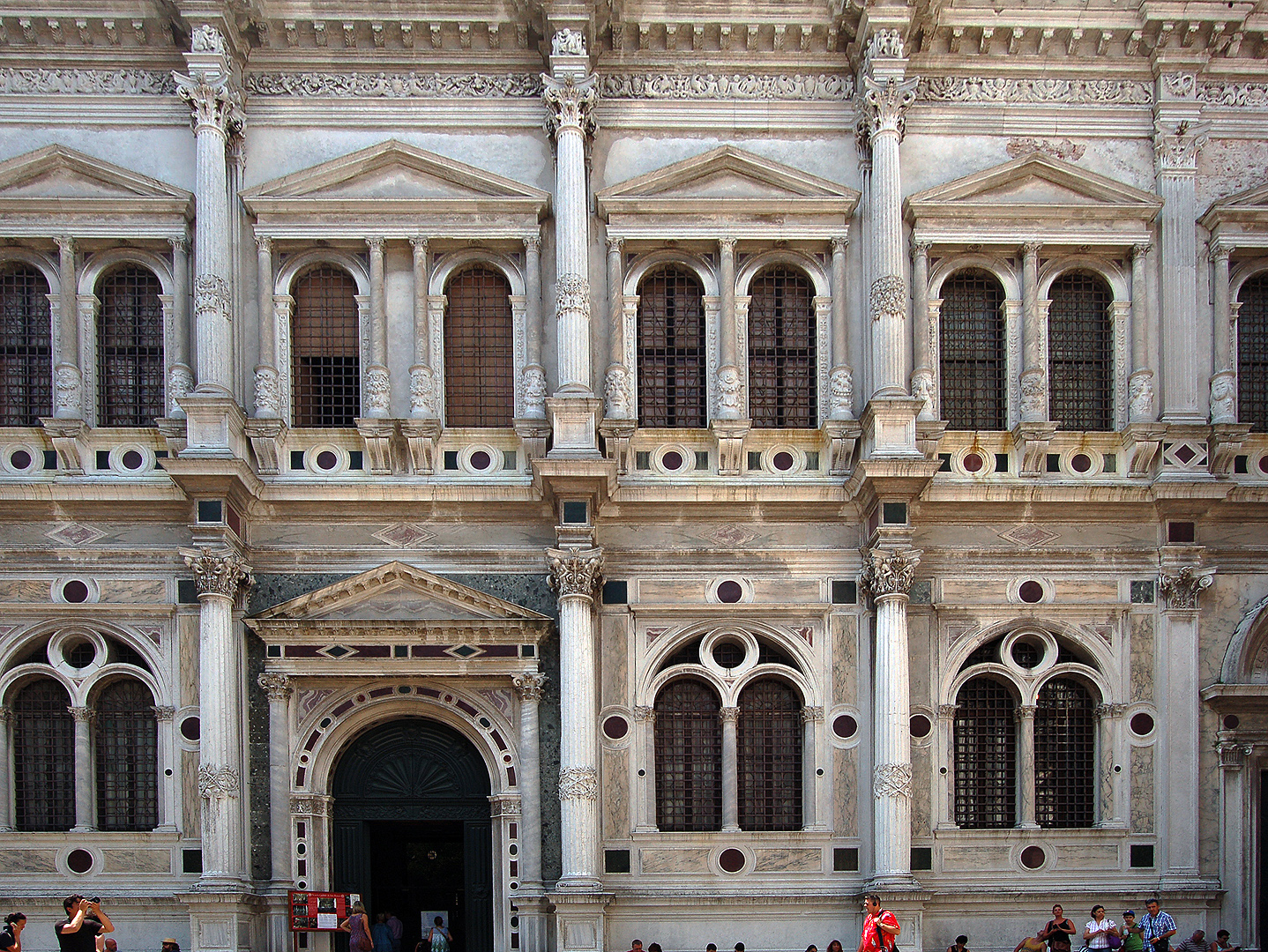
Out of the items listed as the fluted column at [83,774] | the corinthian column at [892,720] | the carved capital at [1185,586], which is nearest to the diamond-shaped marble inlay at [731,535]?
the corinthian column at [892,720]

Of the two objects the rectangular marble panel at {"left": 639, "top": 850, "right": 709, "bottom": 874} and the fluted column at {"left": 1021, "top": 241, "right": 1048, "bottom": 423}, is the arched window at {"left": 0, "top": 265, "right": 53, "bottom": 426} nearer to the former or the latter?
the rectangular marble panel at {"left": 639, "top": 850, "right": 709, "bottom": 874}

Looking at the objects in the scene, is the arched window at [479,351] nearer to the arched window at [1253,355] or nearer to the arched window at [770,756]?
the arched window at [770,756]

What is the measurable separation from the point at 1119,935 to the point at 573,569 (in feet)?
29.3

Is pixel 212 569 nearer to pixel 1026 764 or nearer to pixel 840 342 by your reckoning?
pixel 840 342

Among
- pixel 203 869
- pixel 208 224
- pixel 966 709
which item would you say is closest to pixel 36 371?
pixel 208 224

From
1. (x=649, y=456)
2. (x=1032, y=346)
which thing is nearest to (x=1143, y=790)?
(x=1032, y=346)

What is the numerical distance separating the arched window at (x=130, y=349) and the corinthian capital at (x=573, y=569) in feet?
21.1

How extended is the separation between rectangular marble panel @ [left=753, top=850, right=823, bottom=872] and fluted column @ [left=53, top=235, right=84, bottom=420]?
460 inches

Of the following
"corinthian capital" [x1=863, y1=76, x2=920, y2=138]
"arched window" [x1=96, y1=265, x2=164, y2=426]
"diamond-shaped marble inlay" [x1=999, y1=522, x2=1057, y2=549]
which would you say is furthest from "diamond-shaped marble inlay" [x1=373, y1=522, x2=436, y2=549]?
"corinthian capital" [x1=863, y1=76, x2=920, y2=138]

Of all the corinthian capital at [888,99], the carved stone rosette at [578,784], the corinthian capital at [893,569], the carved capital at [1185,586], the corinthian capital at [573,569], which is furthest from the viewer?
the corinthian capital at [888,99]

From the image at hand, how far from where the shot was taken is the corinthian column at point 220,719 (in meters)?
21.4

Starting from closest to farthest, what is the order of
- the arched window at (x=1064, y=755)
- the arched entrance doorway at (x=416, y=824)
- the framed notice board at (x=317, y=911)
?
the framed notice board at (x=317, y=911) < the arched entrance doorway at (x=416, y=824) < the arched window at (x=1064, y=755)

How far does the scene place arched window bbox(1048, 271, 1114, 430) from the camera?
939 inches

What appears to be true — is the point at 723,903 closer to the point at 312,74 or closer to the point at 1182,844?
the point at 1182,844
